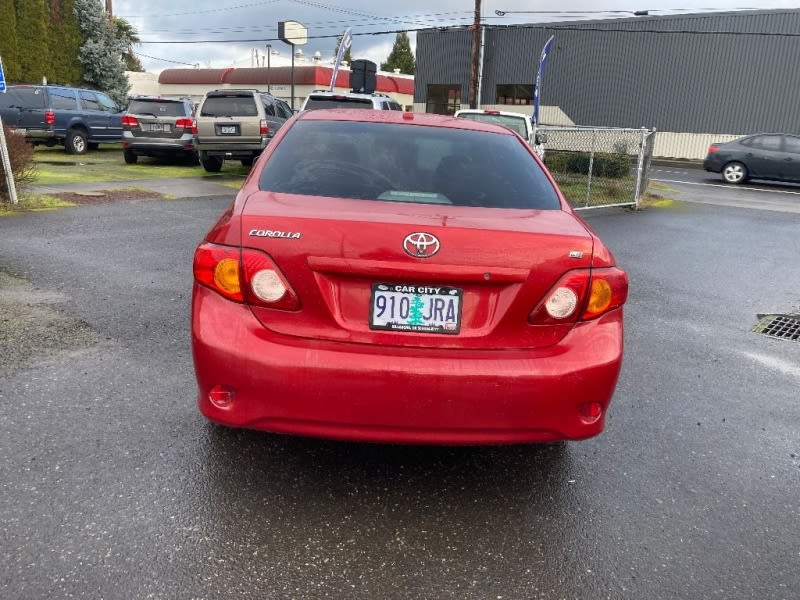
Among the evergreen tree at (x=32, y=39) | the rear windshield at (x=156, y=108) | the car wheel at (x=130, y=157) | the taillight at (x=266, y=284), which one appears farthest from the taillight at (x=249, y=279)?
the evergreen tree at (x=32, y=39)

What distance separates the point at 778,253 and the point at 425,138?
324 inches

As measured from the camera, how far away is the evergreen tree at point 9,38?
82.9 feet

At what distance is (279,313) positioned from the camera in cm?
273

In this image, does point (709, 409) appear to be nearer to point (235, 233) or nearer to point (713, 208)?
point (235, 233)

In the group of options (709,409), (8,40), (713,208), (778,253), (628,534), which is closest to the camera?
(628,534)

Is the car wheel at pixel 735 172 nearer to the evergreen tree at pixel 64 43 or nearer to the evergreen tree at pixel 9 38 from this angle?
the evergreen tree at pixel 64 43

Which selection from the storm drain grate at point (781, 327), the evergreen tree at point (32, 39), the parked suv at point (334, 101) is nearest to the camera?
the storm drain grate at point (781, 327)

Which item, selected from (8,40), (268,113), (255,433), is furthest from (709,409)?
(8,40)

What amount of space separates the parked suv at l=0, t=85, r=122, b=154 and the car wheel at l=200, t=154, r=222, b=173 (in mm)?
5206

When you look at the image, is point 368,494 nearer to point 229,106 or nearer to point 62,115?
point 229,106

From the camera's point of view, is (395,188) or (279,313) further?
(395,188)

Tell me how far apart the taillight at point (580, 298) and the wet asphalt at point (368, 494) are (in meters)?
0.88

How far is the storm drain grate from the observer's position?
19.4ft

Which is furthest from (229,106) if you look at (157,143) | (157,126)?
(157,143)
